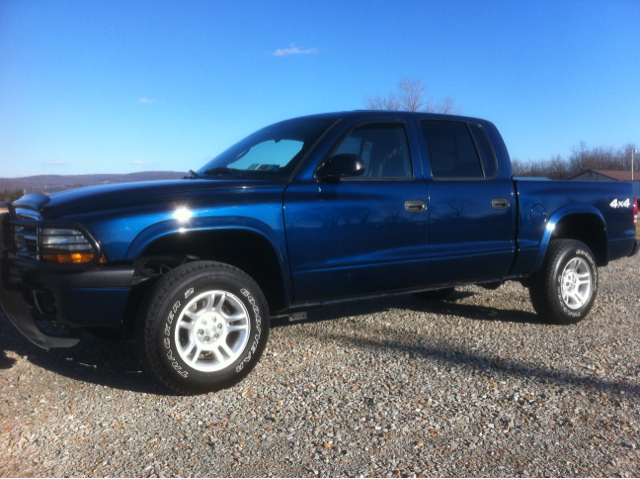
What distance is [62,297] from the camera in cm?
316

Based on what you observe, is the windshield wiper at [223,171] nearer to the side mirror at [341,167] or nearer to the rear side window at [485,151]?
the side mirror at [341,167]

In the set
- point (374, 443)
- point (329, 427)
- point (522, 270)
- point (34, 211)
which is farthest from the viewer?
point (522, 270)

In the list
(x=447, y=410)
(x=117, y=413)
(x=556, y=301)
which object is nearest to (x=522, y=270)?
(x=556, y=301)

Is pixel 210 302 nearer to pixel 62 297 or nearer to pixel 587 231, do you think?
pixel 62 297

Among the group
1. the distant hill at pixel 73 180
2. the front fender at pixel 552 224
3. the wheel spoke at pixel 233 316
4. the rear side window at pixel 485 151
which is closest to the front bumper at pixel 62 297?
the wheel spoke at pixel 233 316

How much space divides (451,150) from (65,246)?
3.10 m

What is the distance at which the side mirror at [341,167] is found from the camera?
3719 mm

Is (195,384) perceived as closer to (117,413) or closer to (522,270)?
(117,413)

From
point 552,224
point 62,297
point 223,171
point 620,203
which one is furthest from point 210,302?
point 620,203

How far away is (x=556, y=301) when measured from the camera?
16.4 ft

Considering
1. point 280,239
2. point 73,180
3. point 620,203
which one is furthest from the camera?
point 620,203

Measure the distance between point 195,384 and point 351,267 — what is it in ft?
4.34

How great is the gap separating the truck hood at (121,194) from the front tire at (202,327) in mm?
463

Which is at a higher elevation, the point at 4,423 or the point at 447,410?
the point at 4,423
